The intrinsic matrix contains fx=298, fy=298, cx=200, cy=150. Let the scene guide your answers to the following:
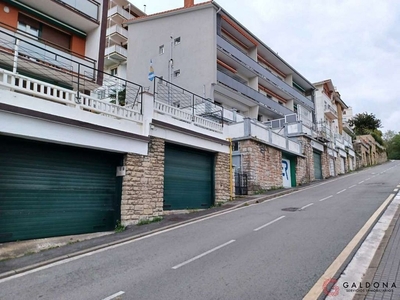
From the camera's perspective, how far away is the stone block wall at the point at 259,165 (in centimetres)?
1889

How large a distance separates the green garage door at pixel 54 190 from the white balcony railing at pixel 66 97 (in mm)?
1310

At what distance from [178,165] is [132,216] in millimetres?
3293

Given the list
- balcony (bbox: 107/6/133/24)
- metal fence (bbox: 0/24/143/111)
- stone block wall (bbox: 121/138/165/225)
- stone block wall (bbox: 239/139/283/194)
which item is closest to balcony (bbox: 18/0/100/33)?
metal fence (bbox: 0/24/143/111)

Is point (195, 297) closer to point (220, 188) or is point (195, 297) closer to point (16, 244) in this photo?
point (16, 244)

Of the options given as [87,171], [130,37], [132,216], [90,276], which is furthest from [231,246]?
[130,37]

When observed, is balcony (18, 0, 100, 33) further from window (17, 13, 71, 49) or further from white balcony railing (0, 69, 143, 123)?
white balcony railing (0, 69, 143, 123)

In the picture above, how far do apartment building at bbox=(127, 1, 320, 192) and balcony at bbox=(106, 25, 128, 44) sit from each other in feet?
25.0

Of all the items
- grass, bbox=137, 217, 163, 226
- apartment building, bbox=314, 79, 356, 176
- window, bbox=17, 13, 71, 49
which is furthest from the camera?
apartment building, bbox=314, 79, 356, 176

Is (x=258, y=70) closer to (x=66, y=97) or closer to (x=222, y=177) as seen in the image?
(x=222, y=177)

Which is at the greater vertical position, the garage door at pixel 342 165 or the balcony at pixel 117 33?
the balcony at pixel 117 33

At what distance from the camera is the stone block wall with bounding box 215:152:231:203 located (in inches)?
568

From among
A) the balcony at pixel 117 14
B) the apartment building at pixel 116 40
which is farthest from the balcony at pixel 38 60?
the balcony at pixel 117 14

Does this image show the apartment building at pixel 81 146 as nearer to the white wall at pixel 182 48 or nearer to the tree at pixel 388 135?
the white wall at pixel 182 48

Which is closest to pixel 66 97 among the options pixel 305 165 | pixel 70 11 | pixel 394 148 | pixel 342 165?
pixel 70 11
